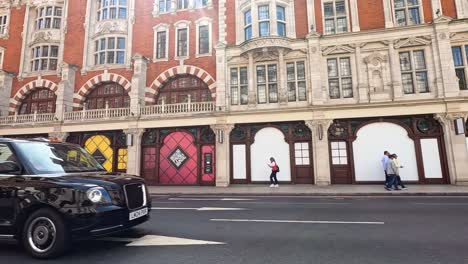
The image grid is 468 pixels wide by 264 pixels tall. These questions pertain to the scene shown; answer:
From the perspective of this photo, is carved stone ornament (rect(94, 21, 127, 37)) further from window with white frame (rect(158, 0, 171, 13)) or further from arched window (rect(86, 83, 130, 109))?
arched window (rect(86, 83, 130, 109))

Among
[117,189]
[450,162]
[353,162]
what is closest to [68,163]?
[117,189]

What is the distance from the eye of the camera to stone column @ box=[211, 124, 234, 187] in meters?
16.0

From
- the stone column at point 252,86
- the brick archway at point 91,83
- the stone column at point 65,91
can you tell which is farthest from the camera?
the brick archway at point 91,83

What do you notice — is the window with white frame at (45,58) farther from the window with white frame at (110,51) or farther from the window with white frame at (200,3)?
the window with white frame at (200,3)

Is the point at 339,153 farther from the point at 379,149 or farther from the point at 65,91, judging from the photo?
the point at 65,91

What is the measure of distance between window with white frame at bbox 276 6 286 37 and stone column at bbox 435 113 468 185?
10516 millimetres

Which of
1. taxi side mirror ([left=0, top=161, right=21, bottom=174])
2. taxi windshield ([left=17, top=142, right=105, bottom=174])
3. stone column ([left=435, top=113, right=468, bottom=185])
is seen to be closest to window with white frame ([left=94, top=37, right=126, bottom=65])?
taxi windshield ([left=17, top=142, right=105, bottom=174])

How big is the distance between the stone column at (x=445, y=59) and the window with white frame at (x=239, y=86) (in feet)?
37.2

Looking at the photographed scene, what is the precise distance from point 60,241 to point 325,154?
1398cm

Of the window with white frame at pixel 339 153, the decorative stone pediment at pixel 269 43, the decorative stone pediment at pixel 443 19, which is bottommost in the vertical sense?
the window with white frame at pixel 339 153

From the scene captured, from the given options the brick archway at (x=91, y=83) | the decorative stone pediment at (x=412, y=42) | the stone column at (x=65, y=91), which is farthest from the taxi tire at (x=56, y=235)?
the decorative stone pediment at (x=412, y=42)

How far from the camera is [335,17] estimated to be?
16.8m

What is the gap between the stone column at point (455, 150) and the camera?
44.0 feet

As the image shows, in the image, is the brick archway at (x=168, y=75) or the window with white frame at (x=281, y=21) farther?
the brick archway at (x=168, y=75)
